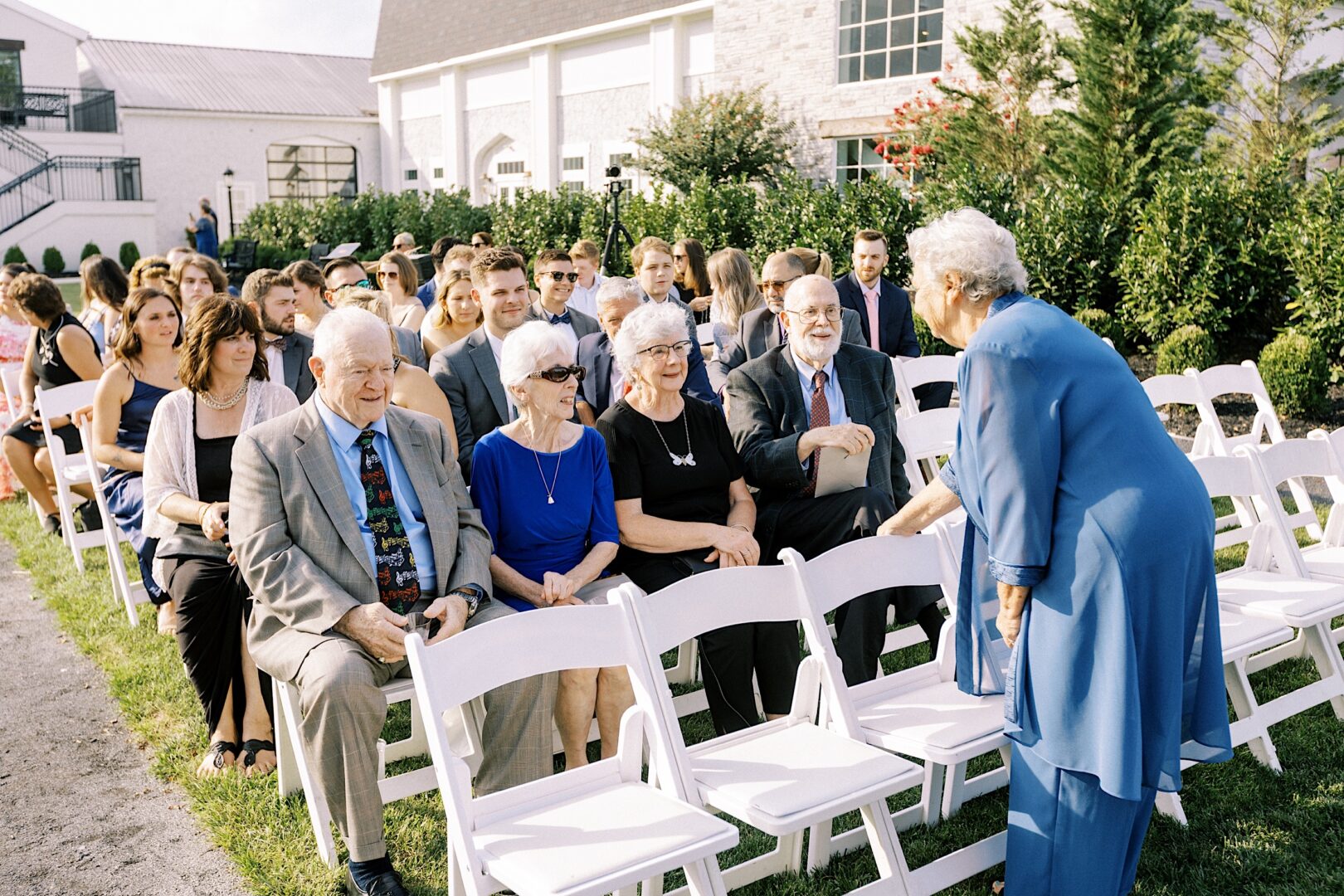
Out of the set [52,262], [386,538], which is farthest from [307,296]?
[52,262]

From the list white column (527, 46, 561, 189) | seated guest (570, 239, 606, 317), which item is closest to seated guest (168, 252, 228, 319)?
seated guest (570, 239, 606, 317)

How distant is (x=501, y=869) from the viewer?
2582 millimetres

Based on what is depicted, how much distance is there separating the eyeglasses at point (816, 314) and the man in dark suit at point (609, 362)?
1.17 m

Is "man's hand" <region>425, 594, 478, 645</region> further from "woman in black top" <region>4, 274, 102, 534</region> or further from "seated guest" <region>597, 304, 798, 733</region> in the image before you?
"woman in black top" <region>4, 274, 102, 534</region>

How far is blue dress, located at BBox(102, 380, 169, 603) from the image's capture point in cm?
503

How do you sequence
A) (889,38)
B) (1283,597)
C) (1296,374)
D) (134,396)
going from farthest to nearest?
(889,38)
(1296,374)
(134,396)
(1283,597)

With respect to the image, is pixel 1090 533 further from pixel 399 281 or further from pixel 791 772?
pixel 399 281

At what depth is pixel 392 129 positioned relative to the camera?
112 ft

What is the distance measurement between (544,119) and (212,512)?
948 inches

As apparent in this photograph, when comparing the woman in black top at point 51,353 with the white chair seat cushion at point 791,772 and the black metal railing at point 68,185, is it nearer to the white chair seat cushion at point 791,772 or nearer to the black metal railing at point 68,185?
the white chair seat cushion at point 791,772

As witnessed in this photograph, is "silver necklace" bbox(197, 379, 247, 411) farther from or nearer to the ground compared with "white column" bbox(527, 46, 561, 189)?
nearer to the ground

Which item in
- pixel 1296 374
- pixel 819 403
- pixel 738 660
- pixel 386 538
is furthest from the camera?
pixel 1296 374

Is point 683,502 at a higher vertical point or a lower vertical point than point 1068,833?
higher

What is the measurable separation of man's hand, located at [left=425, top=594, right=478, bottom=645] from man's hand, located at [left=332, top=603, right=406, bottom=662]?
0.35ft
